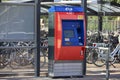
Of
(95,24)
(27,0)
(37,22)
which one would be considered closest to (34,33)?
(37,22)

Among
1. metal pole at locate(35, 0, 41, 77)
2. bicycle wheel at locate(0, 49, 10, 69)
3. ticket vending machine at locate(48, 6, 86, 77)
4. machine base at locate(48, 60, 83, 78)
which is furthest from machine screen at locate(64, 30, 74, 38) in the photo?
bicycle wheel at locate(0, 49, 10, 69)

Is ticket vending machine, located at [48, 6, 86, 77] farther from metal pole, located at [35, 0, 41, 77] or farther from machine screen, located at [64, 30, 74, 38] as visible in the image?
metal pole, located at [35, 0, 41, 77]

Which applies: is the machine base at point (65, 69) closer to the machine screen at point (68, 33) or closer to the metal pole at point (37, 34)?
the metal pole at point (37, 34)

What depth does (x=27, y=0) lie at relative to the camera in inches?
741

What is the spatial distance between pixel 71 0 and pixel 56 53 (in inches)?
324

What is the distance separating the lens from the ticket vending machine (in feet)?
35.7

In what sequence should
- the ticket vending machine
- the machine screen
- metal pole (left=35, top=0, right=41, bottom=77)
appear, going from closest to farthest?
the ticket vending machine → the machine screen → metal pole (left=35, top=0, right=41, bottom=77)

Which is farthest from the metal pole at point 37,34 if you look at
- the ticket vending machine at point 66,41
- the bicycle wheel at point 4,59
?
the bicycle wheel at point 4,59

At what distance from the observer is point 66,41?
10984 mm

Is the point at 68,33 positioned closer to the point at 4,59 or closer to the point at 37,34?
the point at 37,34

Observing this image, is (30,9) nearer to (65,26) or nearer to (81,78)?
(65,26)

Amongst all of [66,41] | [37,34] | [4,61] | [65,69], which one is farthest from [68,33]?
[4,61]

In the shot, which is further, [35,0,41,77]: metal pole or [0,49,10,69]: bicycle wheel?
[0,49,10,69]: bicycle wheel

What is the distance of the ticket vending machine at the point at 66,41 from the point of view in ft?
35.7
